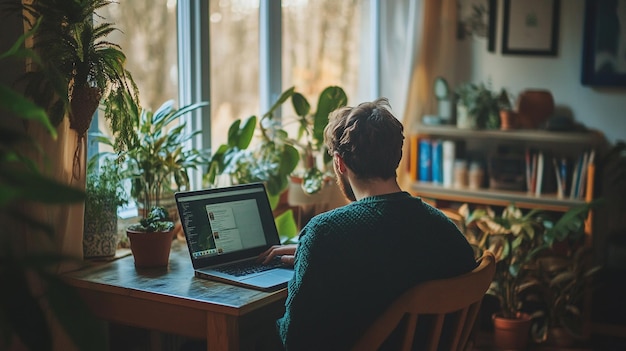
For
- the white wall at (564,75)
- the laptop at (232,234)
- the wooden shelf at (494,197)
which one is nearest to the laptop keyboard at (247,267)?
the laptop at (232,234)

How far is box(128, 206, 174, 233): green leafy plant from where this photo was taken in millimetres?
2438

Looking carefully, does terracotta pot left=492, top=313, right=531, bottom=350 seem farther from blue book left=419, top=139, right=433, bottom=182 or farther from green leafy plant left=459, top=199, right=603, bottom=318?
blue book left=419, top=139, right=433, bottom=182

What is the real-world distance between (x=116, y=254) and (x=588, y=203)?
7.51 feet

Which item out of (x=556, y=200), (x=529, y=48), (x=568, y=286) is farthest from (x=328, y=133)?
(x=529, y=48)

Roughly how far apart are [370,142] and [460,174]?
2404 millimetres

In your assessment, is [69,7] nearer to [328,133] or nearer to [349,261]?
[328,133]

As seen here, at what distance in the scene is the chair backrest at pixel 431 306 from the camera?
71.4 inches

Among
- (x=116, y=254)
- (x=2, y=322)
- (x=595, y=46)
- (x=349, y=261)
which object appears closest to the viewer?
(x=2, y=322)

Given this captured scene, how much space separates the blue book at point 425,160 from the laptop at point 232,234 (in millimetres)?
2029

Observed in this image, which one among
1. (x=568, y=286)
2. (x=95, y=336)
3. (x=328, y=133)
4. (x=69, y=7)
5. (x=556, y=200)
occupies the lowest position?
(x=568, y=286)

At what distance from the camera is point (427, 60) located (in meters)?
4.55

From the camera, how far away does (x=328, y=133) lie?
2.17 meters

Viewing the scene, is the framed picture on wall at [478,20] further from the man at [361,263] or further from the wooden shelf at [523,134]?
the man at [361,263]

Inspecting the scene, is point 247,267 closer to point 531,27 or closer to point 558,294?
point 558,294
